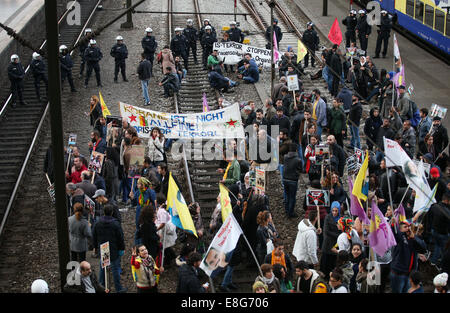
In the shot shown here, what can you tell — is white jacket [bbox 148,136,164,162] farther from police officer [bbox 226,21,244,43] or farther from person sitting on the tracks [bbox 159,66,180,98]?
police officer [bbox 226,21,244,43]

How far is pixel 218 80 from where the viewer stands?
24953 millimetres

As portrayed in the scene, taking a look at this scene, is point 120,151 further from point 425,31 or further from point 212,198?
point 425,31

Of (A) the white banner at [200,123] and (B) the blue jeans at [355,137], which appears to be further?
(B) the blue jeans at [355,137]

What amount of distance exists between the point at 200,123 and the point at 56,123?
241 inches

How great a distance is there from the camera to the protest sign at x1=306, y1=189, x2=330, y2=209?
15.1m

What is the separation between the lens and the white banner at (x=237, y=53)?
25531 millimetres

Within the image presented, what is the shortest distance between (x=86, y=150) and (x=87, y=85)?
6121 millimetres

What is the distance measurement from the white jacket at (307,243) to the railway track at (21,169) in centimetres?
577

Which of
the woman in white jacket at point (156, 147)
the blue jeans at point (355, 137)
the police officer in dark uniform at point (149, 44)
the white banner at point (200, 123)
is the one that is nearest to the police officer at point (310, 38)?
the police officer in dark uniform at point (149, 44)

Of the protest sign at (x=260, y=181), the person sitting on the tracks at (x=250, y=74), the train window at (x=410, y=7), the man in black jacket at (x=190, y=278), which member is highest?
the train window at (x=410, y=7)

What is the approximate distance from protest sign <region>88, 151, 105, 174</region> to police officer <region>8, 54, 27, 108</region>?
8.32 meters

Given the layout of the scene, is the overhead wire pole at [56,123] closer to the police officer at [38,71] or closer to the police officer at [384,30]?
the police officer at [38,71]

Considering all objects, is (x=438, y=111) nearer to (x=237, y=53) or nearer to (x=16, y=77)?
(x=237, y=53)

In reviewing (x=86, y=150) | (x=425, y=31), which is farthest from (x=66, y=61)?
(x=425, y=31)
